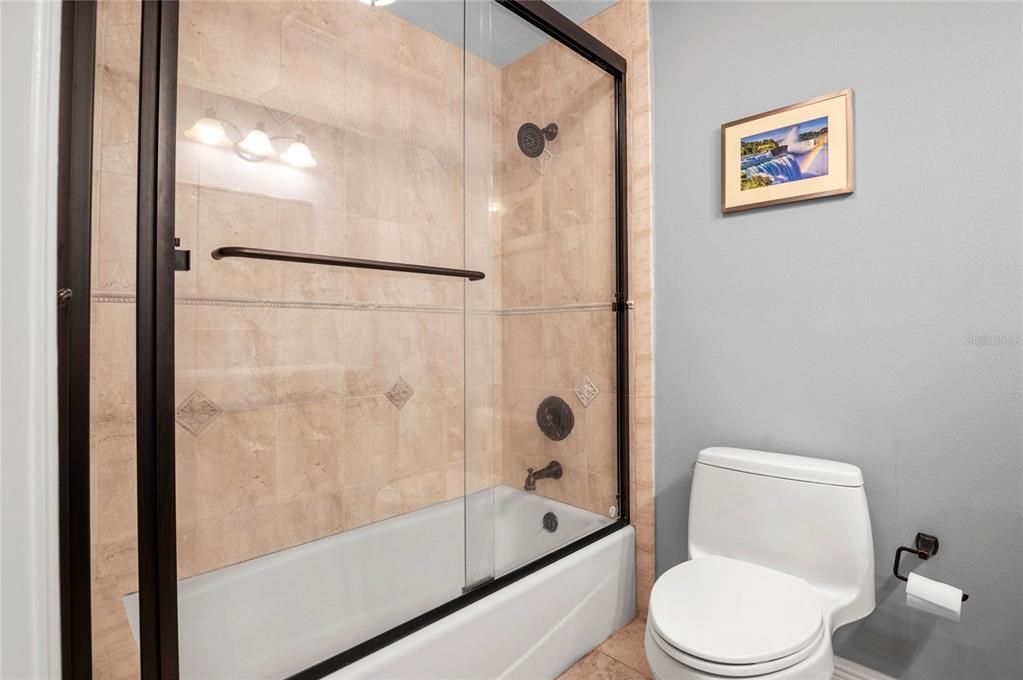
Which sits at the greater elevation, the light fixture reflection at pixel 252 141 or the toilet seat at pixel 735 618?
the light fixture reflection at pixel 252 141

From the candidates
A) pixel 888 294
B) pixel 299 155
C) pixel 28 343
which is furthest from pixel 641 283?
pixel 28 343

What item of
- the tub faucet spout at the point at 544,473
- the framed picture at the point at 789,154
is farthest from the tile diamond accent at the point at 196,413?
the framed picture at the point at 789,154

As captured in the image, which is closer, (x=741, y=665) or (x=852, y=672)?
(x=741, y=665)

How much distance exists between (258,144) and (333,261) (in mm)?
342

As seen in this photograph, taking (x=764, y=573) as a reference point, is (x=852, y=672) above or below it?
below

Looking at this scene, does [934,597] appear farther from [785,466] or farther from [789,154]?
[789,154]

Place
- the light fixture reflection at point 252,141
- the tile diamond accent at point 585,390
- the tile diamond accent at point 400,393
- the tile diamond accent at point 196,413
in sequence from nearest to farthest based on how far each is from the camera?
the tile diamond accent at point 196,413 → the light fixture reflection at point 252,141 → the tile diamond accent at point 400,393 → the tile diamond accent at point 585,390

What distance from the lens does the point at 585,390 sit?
184 cm

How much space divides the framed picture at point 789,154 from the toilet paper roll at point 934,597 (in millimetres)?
1058

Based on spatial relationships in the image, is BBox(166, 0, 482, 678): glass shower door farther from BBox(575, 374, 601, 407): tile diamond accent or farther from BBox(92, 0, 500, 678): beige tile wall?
BBox(575, 374, 601, 407): tile diamond accent

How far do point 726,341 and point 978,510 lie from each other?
30.1 inches

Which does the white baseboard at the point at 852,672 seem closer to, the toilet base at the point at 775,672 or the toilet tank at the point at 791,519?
the toilet tank at the point at 791,519

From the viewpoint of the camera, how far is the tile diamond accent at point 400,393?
1583 millimetres

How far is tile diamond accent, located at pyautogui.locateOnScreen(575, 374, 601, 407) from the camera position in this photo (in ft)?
6.01
